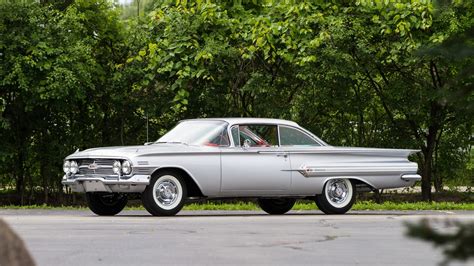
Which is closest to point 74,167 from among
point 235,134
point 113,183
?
point 113,183

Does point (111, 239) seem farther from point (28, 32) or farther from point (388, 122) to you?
point (388, 122)

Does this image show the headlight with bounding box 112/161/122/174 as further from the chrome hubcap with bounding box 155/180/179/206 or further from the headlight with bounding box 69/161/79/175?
the headlight with bounding box 69/161/79/175

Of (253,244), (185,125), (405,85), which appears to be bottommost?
(253,244)

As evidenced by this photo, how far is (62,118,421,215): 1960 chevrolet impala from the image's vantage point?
639 inches

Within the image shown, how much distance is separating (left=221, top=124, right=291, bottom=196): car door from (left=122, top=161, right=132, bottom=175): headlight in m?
1.57

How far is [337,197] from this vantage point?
1767 cm

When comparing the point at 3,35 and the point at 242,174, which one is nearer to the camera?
the point at 242,174

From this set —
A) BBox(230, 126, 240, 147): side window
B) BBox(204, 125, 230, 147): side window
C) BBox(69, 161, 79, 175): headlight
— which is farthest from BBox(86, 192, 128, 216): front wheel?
BBox(230, 126, 240, 147): side window

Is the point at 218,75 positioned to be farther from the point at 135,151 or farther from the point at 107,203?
the point at 135,151

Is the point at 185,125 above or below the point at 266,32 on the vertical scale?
below

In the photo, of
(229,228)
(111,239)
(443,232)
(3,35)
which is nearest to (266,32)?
(3,35)

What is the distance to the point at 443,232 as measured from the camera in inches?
148

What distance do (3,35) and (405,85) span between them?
32.3ft

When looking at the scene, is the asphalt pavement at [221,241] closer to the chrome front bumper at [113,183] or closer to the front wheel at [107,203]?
the chrome front bumper at [113,183]
